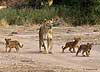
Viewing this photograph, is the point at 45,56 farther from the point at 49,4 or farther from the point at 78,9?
the point at 49,4

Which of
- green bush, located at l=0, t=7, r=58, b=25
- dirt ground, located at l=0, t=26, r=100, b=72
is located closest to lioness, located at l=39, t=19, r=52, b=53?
dirt ground, located at l=0, t=26, r=100, b=72

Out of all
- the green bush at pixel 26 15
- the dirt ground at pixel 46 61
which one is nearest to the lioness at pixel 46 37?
the dirt ground at pixel 46 61

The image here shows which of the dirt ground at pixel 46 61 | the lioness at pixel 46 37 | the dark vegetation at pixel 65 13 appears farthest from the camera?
the dark vegetation at pixel 65 13

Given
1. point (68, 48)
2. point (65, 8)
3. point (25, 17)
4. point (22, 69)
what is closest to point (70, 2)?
point (65, 8)

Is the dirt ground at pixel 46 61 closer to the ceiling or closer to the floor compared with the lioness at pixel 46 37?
closer to the floor

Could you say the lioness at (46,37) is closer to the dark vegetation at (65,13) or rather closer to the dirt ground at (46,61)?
the dirt ground at (46,61)

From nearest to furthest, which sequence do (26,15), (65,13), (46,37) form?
(46,37)
(26,15)
(65,13)

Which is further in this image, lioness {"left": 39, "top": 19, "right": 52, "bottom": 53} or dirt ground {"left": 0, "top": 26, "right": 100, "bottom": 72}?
lioness {"left": 39, "top": 19, "right": 52, "bottom": 53}

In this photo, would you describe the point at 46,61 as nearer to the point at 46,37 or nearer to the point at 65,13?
the point at 46,37

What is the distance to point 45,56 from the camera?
856 inches

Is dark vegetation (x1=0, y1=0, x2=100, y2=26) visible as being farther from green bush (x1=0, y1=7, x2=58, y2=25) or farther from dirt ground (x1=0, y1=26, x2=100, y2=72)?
dirt ground (x1=0, y1=26, x2=100, y2=72)

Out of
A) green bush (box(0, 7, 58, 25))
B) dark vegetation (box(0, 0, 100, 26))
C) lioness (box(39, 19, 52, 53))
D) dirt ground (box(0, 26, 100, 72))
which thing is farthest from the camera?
dark vegetation (box(0, 0, 100, 26))

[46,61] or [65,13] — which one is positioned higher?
[65,13]

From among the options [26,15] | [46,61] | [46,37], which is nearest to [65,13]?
[26,15]
